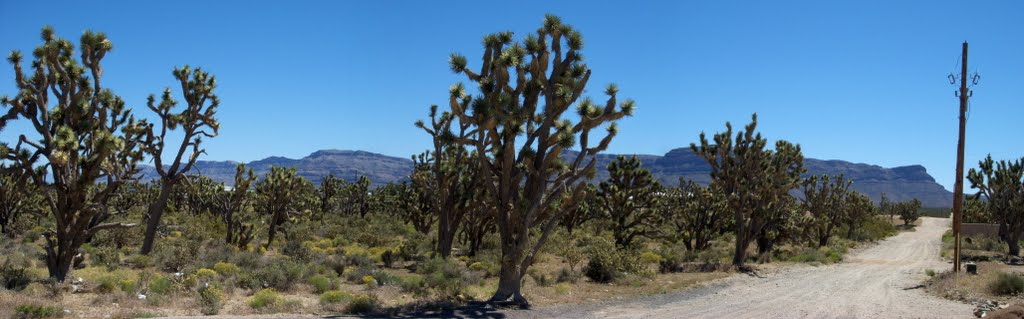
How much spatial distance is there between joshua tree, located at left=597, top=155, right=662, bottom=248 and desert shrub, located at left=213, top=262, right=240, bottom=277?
14806 mm

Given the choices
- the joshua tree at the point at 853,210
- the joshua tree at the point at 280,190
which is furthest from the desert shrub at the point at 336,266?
the joshua tree at the point at 853,210

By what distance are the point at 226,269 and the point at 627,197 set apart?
52.1 ft

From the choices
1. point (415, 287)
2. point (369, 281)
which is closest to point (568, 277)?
point (415, 287)

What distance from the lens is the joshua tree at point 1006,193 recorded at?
31.8 metres

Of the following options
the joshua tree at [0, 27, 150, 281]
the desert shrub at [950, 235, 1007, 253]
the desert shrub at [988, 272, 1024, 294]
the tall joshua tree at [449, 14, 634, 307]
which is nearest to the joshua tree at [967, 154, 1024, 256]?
the desert shrub at [950, 235, 1007, 253]

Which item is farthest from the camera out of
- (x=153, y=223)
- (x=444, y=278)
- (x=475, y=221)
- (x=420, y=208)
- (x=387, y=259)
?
(x=420, y=208)

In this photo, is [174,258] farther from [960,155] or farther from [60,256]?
[960,155]

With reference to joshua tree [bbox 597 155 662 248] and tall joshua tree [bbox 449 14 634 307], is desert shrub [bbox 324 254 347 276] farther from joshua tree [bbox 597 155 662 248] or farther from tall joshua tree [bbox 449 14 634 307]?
joshua tree [bbox 597 155 662 248]

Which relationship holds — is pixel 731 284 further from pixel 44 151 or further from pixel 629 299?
pixel 44 151

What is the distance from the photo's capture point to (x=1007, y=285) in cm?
1627

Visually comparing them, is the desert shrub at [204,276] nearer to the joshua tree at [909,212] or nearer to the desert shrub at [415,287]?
the desert shrub at [415,287]

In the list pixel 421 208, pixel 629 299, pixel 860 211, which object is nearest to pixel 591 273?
pixel 629 299

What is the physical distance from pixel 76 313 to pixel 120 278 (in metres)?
4.02

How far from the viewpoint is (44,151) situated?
1385cm
